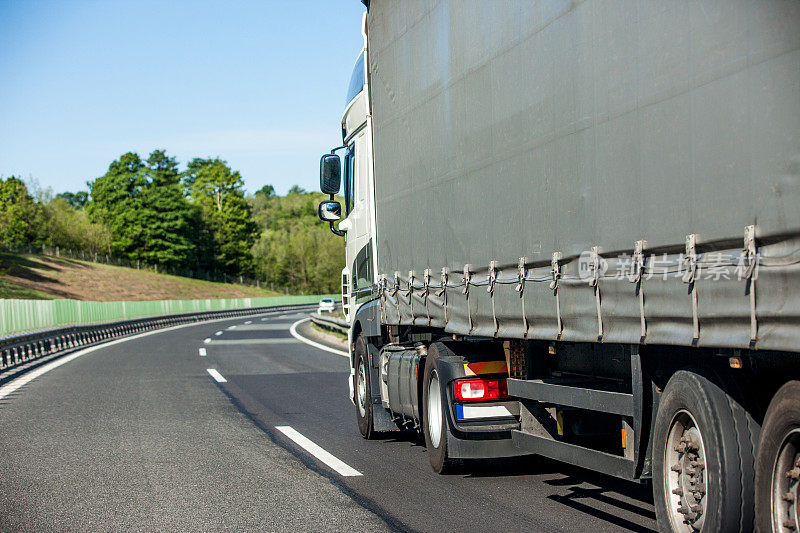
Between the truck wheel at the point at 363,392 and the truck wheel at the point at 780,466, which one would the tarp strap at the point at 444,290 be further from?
the truck wheel at the point at 780,466

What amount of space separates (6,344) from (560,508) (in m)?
16.4

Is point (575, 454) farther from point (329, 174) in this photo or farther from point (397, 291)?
point (329, 174)

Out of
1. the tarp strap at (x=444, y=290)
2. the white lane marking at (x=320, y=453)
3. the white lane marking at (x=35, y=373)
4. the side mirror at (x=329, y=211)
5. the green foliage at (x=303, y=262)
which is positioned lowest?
the white lane marking at (x=320, y=453)

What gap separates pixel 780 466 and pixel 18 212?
100093 millimetres

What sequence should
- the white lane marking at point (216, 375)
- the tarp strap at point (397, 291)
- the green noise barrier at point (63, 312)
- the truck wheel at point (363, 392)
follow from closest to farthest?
1. the tarp strap at point (397, 291)
2. the truck wheel at point (363, 392)
3. the white lane marking at point (216, 375)
4. the green noise barrier at point (63, 312)

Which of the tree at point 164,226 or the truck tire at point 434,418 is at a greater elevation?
the tree at point 164,226

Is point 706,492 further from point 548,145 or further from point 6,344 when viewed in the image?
point 6,344

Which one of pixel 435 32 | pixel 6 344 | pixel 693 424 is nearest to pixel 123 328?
pixel 6 344

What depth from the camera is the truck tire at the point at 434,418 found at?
727 cm

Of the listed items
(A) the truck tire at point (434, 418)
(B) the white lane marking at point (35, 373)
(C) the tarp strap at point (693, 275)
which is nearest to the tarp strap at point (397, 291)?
(A) the truck tire at point (434, 418)

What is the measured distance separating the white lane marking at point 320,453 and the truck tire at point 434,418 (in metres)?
0.66

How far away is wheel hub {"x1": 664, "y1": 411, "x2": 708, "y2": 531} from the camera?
14.2 ft

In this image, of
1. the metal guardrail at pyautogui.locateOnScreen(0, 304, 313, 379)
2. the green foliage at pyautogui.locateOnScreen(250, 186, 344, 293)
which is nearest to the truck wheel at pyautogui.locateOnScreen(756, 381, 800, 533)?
the metal guardrail at pyautogui.locateOnScreen(0, 304, 313, 379)

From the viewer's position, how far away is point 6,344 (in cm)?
1969
